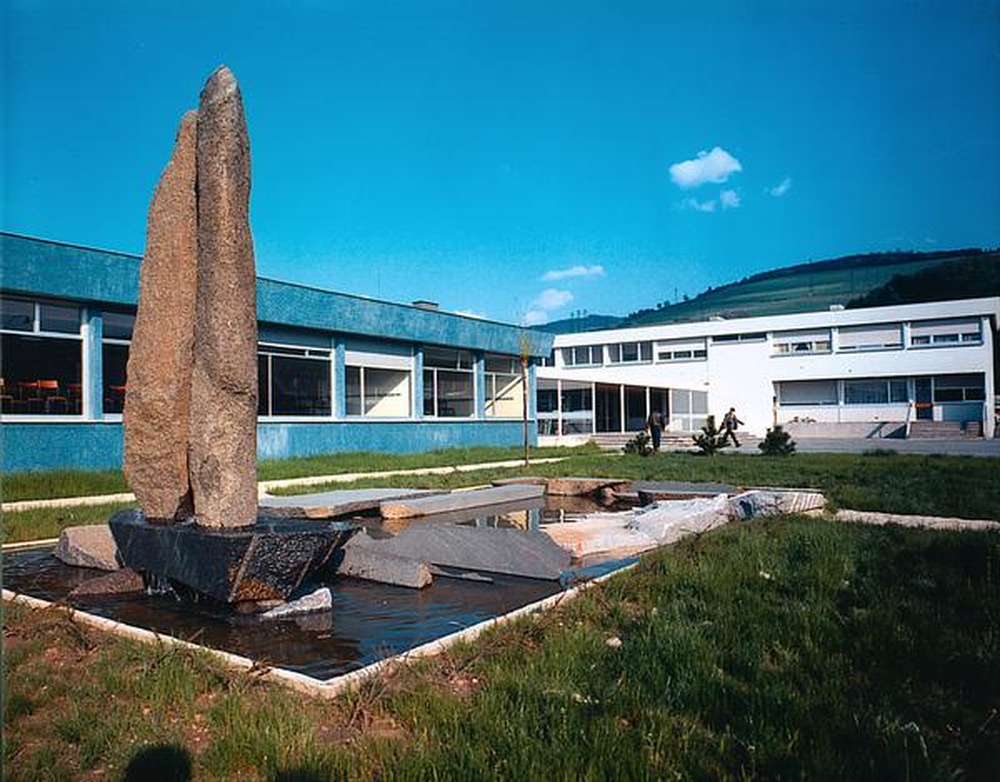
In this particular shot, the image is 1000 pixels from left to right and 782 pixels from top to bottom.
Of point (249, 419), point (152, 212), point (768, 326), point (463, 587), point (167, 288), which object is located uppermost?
point (768, 326)

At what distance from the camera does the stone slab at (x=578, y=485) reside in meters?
13.7

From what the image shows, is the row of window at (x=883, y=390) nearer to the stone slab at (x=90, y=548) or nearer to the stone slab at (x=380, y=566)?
the stone slab at (x=380, y=566)

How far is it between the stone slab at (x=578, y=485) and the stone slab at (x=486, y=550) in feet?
20.4

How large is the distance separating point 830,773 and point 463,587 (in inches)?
163

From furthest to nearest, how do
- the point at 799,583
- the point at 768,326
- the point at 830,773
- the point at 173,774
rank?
the point at 768,326 → the point at 799,583 → the point at 173,774 → the point at 830,773

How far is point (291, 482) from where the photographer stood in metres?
14.4

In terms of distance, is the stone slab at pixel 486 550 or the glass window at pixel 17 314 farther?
the glass window at pixel 17 314

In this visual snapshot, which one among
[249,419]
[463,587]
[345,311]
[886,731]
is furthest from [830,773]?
[345,311]

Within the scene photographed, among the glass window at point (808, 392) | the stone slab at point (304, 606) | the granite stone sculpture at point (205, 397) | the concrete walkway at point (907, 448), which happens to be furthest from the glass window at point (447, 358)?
the glass window at point (808, 392)

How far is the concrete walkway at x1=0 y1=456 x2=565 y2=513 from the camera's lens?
11.0 m

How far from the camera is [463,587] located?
21.6 ft

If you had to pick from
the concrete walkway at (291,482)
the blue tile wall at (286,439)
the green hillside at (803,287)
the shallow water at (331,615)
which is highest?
the green hillside at (803,287)

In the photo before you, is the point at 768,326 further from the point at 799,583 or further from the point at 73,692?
the point at 73,692

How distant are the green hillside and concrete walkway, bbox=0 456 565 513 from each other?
10144 centimetres
